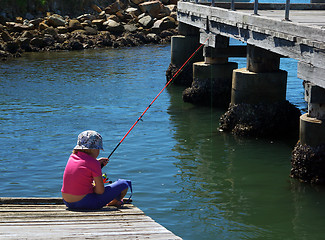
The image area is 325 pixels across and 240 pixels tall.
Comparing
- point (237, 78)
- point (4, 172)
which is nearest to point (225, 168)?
point (237, 78)

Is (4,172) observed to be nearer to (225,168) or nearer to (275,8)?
(225,168)

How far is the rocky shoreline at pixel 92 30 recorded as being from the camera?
102 feet

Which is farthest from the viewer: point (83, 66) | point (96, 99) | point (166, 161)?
point (83, 66)

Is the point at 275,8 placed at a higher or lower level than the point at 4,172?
higher

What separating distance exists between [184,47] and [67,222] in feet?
51.8

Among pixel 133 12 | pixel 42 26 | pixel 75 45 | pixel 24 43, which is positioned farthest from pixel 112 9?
pixel 24 43

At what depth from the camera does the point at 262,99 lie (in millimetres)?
14188

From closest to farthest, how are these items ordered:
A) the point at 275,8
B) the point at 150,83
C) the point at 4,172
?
the point at 4,172
the point at 275,8
the point at 150,83

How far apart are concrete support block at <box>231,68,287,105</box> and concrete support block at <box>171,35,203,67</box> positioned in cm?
746

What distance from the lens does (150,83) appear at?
22.3m

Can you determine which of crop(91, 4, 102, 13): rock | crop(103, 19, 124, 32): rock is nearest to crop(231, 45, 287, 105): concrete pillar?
crop(103, 19, 124, 32): rock

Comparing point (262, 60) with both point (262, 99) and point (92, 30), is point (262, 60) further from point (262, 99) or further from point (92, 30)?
point (92, 30)

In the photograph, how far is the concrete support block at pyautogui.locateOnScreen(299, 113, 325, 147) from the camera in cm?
1066

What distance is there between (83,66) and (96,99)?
290 inches
